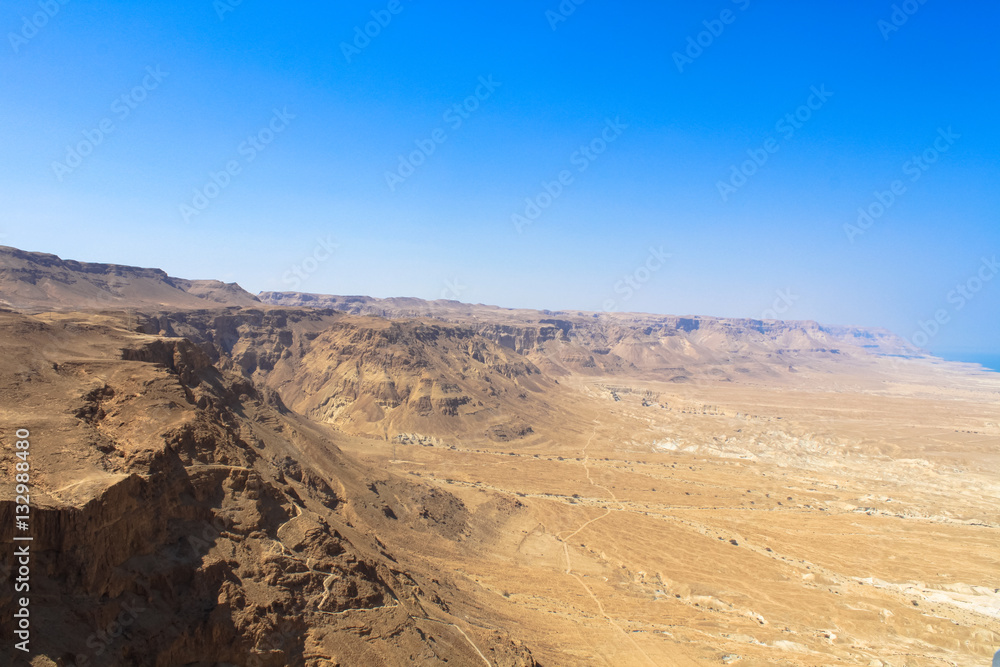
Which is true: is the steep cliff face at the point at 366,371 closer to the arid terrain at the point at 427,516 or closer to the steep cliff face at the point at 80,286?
the arid terrain at the point at 427,516

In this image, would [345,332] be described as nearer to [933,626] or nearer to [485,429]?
[485,429]

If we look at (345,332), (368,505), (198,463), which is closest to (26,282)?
(345,332)

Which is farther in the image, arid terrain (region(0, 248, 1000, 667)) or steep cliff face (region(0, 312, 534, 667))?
arid terrain (region(0, 248, 1000, 667))

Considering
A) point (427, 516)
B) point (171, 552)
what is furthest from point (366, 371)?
point (171, 552)

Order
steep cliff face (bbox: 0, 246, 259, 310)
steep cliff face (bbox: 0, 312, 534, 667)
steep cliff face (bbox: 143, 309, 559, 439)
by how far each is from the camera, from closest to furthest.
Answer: steep cliff face (bbox: 0, 312, 534, 667) < steep cliff face (bbox: 143, 309, 559, 439) < steep cliff face (bbox: 0, 246, 259, 310)

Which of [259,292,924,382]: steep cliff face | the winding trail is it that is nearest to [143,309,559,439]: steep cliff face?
the winding trail

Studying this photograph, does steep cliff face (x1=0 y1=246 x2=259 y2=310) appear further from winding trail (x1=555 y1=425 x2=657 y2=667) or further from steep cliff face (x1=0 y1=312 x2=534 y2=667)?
winding trail (x1=555 y1=425 x2=657 y2=667)
